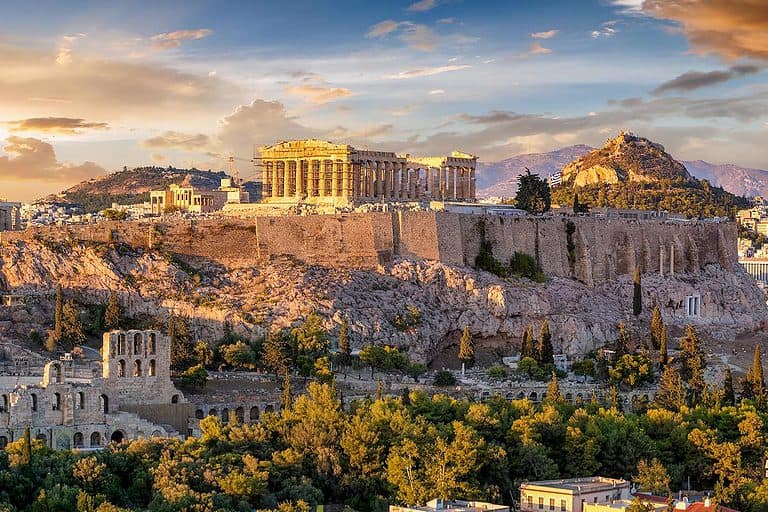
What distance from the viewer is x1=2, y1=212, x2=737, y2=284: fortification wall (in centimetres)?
6488

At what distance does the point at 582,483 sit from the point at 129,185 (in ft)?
275

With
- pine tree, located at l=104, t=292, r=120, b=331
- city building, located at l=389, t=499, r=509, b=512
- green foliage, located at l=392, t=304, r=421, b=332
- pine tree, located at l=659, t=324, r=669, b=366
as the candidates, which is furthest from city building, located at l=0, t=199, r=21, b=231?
city building, located at l=389, t=499, r=509, b=512

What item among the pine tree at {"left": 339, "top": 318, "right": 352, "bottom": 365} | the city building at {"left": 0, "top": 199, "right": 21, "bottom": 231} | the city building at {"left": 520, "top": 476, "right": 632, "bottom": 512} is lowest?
the city building at {"left": 520, "top": 476, "right": 632, "bottom": 512}

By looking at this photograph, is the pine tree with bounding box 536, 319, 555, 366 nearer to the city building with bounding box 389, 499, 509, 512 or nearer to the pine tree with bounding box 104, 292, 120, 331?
the pine tree with bounding box 104, 292, 120, 331

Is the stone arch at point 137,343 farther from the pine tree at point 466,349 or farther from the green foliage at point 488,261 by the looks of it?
the green foliage at point 488,261

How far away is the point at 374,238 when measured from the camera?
219ft

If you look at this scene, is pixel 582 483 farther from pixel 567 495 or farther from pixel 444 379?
pixel 444 379

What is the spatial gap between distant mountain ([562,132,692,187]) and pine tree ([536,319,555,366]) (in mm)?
60705

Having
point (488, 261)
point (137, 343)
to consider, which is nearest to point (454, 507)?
point (137, 343)

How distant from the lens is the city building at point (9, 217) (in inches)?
3076

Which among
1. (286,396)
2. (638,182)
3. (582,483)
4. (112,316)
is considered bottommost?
(582,483)

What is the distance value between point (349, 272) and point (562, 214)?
17.0 metres

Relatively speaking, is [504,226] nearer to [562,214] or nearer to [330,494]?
[562,214]

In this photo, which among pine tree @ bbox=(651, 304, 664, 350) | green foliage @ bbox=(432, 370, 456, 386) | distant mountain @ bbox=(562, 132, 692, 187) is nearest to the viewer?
green foliage @ bbox=(432, 370, 456, 386)
